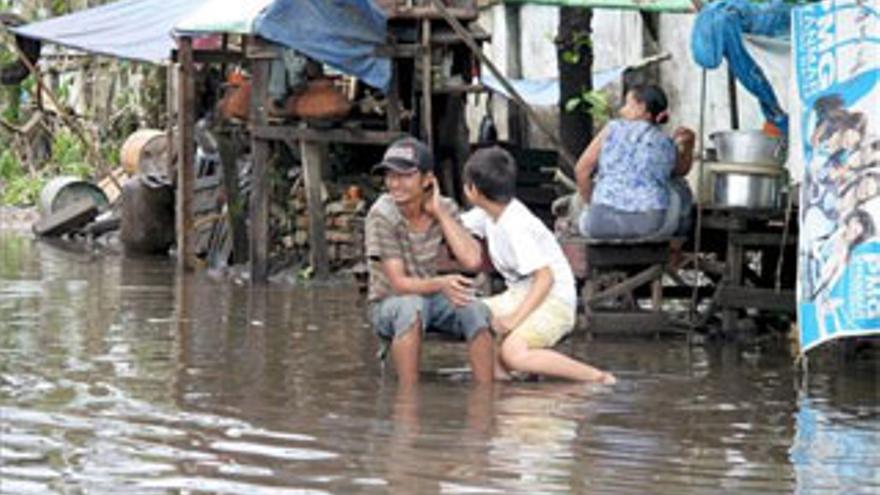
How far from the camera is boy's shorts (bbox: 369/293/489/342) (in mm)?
9930

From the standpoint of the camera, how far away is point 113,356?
11.2 meters

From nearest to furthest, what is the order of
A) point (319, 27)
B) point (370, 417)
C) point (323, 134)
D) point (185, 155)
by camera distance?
point (370, 417) → point (319, 27) → point (323, 134) → point (185, 155)

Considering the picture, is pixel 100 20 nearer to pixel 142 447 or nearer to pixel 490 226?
pixel 490 226

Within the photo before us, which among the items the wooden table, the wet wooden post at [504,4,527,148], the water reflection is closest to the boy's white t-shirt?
the water reflection

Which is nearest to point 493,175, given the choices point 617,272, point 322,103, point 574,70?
point 617,272

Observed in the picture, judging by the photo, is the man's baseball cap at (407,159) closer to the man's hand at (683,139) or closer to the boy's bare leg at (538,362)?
the boy's bare leg at (538,362)

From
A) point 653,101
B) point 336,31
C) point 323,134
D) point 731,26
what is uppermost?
point 336,31

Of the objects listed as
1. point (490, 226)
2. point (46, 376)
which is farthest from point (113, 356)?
point (490, 226)

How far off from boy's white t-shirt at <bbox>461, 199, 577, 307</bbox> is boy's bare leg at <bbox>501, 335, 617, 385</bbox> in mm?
293

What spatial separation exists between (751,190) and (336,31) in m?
4.48

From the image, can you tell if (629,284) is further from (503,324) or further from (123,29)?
(123,29)

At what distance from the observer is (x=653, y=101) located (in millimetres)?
12906

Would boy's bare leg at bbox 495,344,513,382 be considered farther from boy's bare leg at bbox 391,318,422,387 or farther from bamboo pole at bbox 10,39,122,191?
bamboo pole at bbox 10,39,122,191

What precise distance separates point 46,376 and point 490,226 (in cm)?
232
